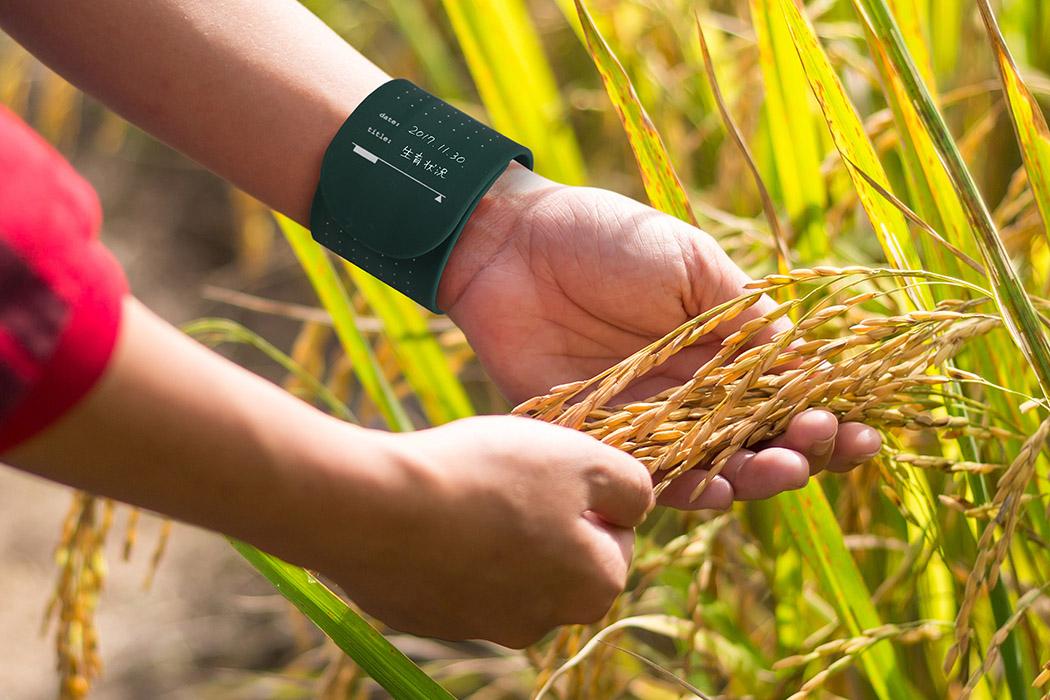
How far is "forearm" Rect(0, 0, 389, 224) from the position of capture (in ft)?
2.78

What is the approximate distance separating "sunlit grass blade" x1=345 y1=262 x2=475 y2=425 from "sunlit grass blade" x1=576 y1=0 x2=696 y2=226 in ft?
1.33

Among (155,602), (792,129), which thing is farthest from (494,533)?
(155,602)

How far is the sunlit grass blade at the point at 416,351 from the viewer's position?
3.44 feet

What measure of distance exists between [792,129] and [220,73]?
2.25ft

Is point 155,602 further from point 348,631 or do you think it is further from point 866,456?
point 866,456

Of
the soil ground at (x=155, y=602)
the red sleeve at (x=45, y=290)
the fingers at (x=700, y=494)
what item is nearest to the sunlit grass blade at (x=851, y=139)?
the fingers at (x=700, y=494)

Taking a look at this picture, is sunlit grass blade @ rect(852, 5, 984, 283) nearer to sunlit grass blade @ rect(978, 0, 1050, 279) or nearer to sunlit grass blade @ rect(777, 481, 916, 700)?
sunlit grass blade @ rect(978, 0, 1050, 279)

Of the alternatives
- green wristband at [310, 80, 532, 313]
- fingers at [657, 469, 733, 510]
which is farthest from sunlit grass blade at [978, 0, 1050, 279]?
green wristband at [310, 80, 532, 313]

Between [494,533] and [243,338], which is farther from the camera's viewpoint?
[243,338]

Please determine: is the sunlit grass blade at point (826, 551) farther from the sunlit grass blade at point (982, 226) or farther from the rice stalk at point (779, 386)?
the sunlit grass blade at point (982, 226)

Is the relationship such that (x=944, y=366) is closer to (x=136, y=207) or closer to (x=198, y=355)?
(x=198, y=355)

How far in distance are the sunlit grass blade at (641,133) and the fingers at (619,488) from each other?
35 cm

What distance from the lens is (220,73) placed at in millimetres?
869

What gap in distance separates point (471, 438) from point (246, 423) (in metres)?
0.16
